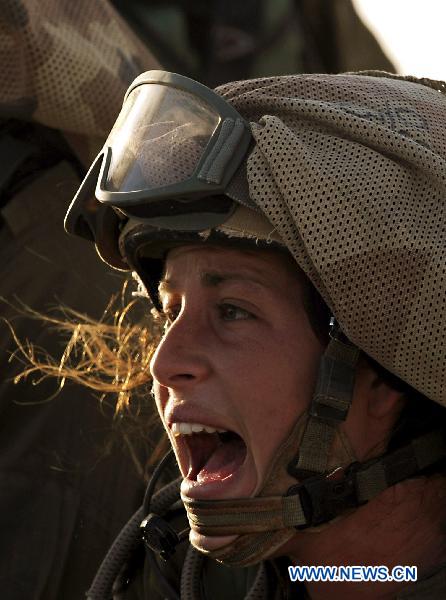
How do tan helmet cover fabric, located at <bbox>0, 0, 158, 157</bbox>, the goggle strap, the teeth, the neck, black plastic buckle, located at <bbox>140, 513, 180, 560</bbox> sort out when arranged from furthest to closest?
tan helmet cover fabric, located at <bbox>0, 0, 158, 157</bbox>
black plastic buckle, located at <bbox>140, 513, 180, 560</bbox>
the neck
the teeth
the goggle strap

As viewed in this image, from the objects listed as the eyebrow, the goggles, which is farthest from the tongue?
the goggles

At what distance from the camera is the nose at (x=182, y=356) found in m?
2.72

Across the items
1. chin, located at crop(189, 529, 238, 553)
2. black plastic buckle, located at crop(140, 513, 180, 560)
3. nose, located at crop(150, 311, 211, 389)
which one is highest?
nose, located at crop(150, 311, 211, 389)

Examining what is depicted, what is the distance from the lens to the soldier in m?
2.53

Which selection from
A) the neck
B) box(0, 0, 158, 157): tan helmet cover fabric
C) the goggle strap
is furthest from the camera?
box(0, 0, 158, 157): tan helmet cover fabric

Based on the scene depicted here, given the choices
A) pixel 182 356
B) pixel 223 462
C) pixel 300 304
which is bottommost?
pixel 223 462

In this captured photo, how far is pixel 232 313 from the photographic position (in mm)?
2799

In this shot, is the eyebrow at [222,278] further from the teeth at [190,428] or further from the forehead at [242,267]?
the teeth at [190,428]

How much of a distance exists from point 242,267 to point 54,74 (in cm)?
149

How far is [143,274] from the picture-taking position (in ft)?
10.2

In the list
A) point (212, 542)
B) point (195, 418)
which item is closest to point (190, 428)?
point (195, 418)

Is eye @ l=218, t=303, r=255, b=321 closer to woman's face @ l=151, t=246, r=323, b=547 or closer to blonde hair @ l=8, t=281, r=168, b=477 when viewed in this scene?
woman's face @ l=151, t=246, r=323, b=547

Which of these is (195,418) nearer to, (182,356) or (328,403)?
(182,356)

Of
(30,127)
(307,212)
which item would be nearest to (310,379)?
(307,212)
